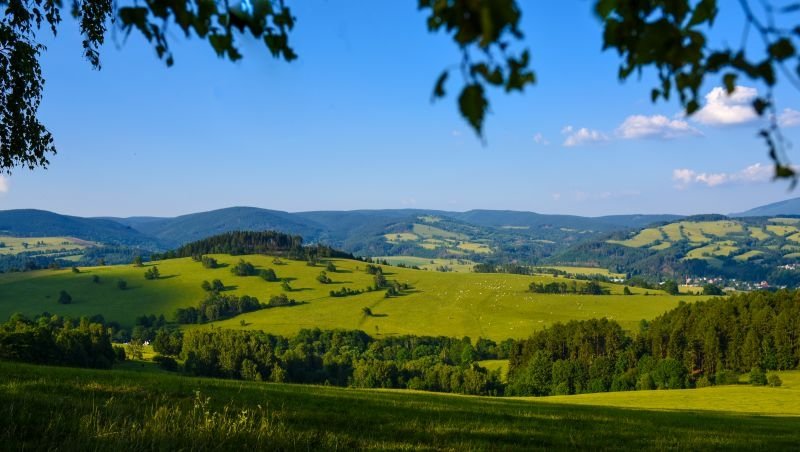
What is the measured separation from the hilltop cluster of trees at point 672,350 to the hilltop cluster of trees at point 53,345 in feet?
245

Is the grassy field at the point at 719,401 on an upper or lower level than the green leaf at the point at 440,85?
lower

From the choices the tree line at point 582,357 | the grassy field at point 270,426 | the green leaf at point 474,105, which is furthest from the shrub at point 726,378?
the green leaf at point 474,105

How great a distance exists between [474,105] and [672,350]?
371ft

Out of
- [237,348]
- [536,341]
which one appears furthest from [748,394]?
[237,348]

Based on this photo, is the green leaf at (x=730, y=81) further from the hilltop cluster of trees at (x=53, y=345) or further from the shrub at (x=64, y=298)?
the shrub at (x=64, y=298)

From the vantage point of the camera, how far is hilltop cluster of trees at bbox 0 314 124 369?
2211 inches

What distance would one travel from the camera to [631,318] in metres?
175

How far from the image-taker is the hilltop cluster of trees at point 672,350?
9500 cm

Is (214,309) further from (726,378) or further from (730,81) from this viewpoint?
(730,81)

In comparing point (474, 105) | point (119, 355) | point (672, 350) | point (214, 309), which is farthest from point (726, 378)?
point (214, 309)

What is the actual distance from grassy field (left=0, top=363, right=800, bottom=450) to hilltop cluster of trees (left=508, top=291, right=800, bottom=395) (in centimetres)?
8957

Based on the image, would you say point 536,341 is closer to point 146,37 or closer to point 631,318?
point 631,318

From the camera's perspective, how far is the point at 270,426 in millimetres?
9883

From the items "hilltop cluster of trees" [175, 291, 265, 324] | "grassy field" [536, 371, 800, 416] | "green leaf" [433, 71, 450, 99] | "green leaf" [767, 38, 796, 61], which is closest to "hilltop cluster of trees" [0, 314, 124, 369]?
"grassy field" [536, 371, 800, 416]
